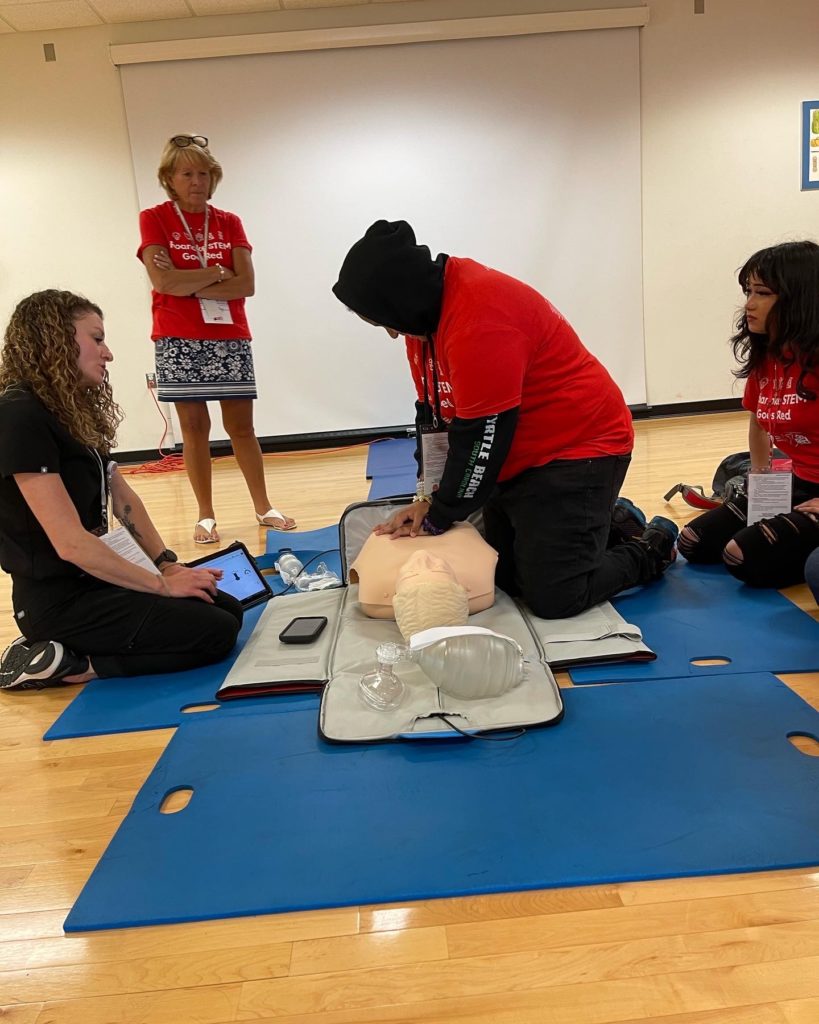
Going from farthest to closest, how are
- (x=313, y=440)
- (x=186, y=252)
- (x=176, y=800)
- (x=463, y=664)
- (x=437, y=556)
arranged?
(x=313, y=440) → (x=186, y=252) → (x=437, y=556) → (x=463, y=664) → (x=176, y=800)

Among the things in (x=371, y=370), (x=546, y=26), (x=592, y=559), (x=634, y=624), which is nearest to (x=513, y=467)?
(x=592, y=559)

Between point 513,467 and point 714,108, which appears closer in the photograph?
point 513,467

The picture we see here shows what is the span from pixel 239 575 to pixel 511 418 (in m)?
1.06

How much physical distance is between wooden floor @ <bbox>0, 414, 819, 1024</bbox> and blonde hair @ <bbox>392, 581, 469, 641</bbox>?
2.24 ft

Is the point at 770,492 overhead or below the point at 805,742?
overhead

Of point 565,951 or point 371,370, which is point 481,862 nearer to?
point 565,951

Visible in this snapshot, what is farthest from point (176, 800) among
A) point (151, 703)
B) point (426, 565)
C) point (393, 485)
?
point (393, 485)

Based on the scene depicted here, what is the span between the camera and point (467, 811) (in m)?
1.31

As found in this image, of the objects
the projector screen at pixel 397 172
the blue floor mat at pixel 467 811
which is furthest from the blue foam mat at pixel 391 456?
the blue floor mat at pixel 467 811

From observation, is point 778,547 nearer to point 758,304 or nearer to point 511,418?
point 758,304

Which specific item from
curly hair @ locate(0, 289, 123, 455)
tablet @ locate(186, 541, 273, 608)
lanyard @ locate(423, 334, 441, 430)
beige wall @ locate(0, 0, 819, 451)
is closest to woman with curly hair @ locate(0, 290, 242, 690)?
curly hair @ locate(0, 289, 123, 455)

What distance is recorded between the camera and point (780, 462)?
2.28 meters

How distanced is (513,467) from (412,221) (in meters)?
3.57

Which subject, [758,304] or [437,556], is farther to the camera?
[758,304]
